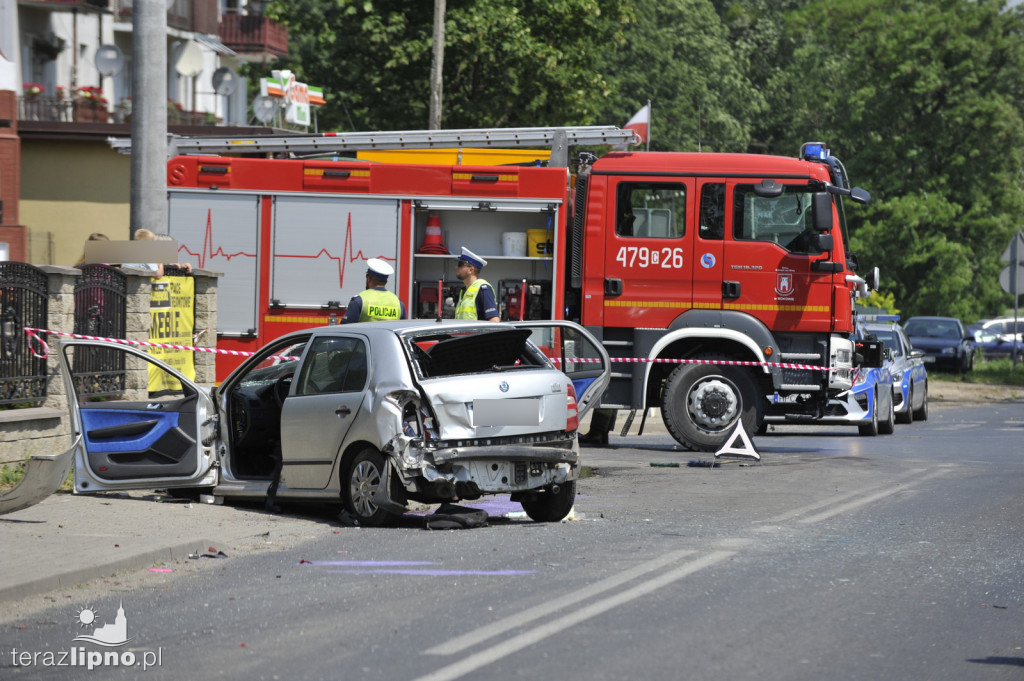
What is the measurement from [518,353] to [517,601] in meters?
3.13

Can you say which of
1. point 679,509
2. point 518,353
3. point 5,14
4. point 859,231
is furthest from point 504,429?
point 859,231

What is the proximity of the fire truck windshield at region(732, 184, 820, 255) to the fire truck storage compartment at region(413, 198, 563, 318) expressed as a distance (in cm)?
191

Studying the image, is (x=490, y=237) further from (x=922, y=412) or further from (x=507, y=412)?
(x=922, y=412)

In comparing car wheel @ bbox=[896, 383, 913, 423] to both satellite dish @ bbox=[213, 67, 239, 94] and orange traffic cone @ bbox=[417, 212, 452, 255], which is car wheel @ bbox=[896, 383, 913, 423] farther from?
satellite dish @ bbox=[213, 67, 239, 94]

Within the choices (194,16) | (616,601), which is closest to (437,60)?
(194,16)

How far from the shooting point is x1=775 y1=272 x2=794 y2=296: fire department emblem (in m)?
14.7

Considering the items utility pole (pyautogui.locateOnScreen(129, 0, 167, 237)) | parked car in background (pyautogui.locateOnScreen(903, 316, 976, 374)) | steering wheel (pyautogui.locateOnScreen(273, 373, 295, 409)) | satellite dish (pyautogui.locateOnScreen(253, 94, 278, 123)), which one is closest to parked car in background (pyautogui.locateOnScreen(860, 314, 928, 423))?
utility pole (pyautogui.locateOnScreen(129, 0, 167, 237))

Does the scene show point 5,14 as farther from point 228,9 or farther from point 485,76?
point 228,9

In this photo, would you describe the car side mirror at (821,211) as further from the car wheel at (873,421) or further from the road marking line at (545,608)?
the road marking line at (545,608)

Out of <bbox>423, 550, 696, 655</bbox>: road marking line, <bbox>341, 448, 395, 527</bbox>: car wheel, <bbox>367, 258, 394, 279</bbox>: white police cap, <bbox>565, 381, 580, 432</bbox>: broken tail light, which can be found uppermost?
<bbox>367, 258, 394, 279</bbox>: white police cap

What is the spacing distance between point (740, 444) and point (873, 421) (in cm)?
453

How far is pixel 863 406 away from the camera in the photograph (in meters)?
18.1

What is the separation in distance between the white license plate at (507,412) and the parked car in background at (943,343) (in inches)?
1100

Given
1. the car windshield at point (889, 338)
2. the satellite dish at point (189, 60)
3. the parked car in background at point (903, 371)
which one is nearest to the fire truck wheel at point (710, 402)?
the parked car in background at point (903, 371)
